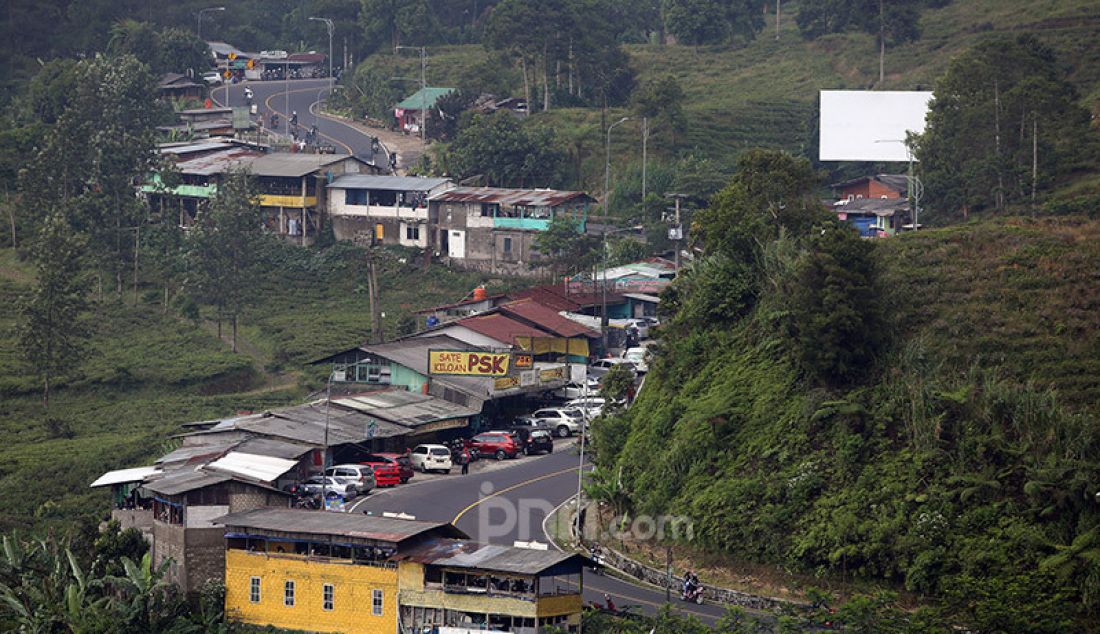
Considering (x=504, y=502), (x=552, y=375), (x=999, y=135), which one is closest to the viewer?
(x=504, y=502)

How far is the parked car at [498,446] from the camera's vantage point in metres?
65.9

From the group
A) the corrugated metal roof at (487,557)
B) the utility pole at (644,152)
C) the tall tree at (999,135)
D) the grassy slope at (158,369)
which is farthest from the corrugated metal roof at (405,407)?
the utility pole at (644,152)

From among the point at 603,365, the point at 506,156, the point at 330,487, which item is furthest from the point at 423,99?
the point at 330,487

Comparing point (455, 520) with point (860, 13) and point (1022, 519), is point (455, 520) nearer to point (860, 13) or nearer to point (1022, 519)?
point (1022, 519)

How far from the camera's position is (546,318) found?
80062mm

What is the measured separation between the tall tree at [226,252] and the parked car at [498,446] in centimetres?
2741

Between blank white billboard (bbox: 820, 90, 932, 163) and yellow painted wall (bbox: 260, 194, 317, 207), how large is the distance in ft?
102

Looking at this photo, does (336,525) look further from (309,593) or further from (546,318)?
Answer: (546,318)

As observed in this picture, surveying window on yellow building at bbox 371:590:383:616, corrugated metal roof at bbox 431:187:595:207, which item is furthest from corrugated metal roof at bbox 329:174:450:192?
window on yellow building at bbox 371:590:383:616

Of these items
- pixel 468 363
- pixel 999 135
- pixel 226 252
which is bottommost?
pixel 468 363

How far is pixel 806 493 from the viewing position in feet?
176

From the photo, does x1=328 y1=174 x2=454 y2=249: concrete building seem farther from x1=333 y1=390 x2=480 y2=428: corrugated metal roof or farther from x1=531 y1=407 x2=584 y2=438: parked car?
x1=531 y1=407 x2=584 y2=438: parked car

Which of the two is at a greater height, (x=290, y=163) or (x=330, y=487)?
(x=290, y=163)

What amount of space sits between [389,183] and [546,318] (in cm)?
2354
